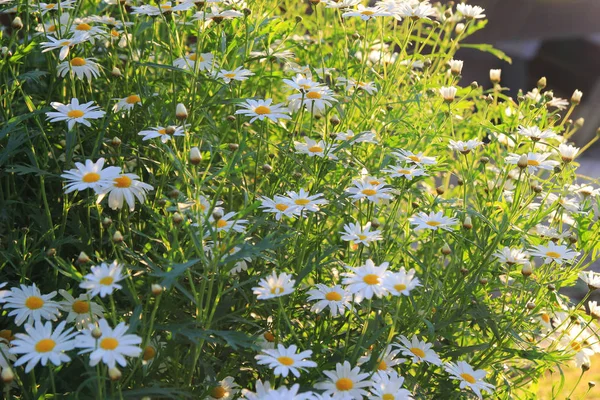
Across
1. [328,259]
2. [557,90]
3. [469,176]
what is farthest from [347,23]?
[557,90]

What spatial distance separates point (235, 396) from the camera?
4.30 ft

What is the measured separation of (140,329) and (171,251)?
15cm

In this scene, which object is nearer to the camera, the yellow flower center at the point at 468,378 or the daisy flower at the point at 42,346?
the daisy flower at the point at 42,346

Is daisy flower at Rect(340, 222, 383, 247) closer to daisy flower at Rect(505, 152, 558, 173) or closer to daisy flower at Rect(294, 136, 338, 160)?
daisy flower at Rect(294, 136, 338, 160)

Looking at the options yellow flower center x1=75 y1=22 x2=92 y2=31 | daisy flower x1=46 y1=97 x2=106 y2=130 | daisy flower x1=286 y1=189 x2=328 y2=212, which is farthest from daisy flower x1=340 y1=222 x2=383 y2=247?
yellow flower center x1=75 y1=22 x2=92 y2=31

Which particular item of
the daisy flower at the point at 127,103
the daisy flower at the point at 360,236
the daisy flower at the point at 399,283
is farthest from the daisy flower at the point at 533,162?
the daisy flower at the point at 127,103

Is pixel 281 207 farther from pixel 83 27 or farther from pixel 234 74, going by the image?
pixel 83 27

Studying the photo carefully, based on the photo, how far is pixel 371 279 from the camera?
3.91ft

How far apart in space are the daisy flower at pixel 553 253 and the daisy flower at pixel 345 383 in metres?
0.46

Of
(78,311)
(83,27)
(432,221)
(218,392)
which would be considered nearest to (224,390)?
(218,392)

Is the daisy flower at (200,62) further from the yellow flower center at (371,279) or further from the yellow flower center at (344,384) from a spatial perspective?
the yellow flower center at (344,384)

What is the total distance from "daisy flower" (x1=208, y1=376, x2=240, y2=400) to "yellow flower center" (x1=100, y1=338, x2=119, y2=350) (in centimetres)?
26

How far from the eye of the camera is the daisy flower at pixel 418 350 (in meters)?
1.28

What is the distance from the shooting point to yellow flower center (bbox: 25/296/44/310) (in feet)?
4.06
